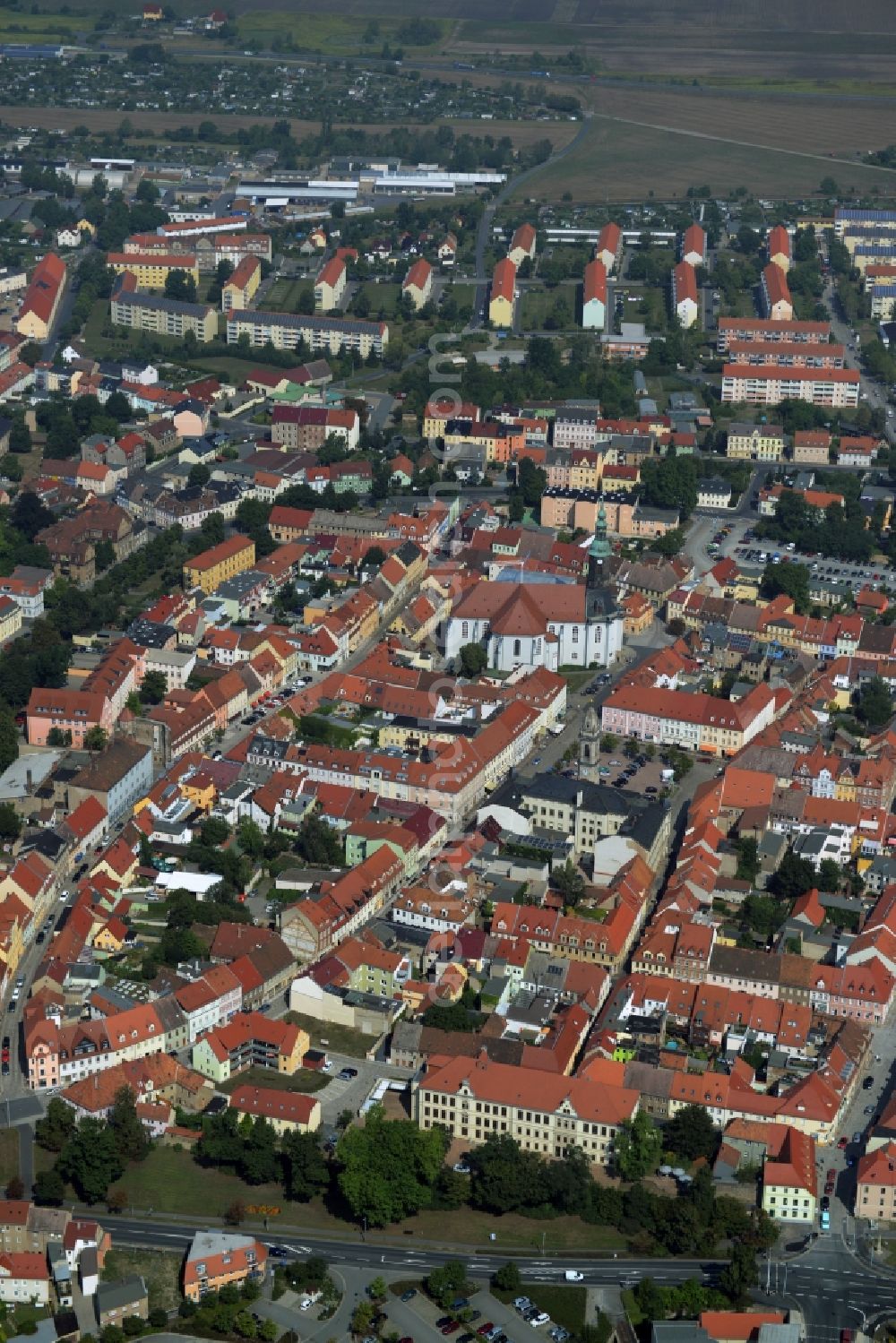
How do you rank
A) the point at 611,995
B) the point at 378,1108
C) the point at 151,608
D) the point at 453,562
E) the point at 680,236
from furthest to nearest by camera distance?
the point at 680,236 → the point at 453,562 → the point at 151,608 → the point at 611,995 → the point at 378,1108

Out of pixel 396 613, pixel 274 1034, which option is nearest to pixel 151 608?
pixel 396 613

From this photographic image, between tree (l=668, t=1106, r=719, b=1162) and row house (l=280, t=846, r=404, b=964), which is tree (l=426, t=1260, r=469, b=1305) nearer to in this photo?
tree (l=668, t=1106, r=719, b=1162)

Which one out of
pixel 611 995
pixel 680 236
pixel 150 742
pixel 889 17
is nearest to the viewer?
pixel 611 995

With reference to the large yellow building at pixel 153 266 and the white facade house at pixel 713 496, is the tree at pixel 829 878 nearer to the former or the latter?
the white facade house at pixel 713 496

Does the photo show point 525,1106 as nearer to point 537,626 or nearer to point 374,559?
point 537,626

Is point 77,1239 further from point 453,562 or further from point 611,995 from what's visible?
point 453,562

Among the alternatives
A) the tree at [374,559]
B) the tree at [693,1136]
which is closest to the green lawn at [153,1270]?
the tree at [693,1136]
